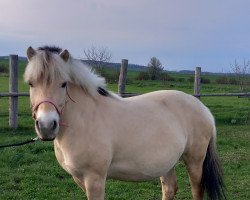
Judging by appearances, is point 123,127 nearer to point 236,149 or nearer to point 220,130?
point 236,149

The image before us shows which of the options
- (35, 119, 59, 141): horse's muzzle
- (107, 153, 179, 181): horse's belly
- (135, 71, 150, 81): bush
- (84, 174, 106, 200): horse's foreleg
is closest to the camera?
(35, 119, 59, 141): horse's muzzle

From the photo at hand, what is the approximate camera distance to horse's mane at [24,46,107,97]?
2.78 metres

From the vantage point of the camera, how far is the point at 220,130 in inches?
413

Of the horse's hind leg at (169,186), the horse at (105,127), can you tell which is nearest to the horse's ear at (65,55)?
the horse at (105,127)

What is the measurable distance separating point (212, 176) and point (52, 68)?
7.02ft

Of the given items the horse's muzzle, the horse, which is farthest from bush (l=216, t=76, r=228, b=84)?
the horse's muzzle

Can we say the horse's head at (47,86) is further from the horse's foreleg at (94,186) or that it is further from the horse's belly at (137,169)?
the horse's belly at (137,169)

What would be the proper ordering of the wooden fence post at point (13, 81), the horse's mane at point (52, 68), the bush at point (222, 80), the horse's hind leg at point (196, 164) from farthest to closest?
the bush at point (222, 80) < the wooden fence post at point (13, 81) < the horse's hind leg at point (196, 164) < the horse's mane at point (52, 68)

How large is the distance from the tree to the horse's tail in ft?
103

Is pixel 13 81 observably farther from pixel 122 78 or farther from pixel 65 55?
pixel 65 55

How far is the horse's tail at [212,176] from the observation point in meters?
3.99

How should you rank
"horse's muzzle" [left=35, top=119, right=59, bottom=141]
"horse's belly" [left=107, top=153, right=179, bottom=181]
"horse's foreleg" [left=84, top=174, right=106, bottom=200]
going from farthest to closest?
"horse's belly" [left=107, top=153, right=179, bottom=181]
"horse's foreleg" [left=84, top=174, right=106, bottom=200]
"horse's muzzle" [left=35, top=119, right=59, bottom=141]

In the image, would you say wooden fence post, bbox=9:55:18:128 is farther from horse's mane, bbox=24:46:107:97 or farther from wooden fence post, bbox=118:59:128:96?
horse's mane, bbox=24:46:107:97

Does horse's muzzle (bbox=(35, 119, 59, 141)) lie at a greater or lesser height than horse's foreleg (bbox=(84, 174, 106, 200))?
greater
